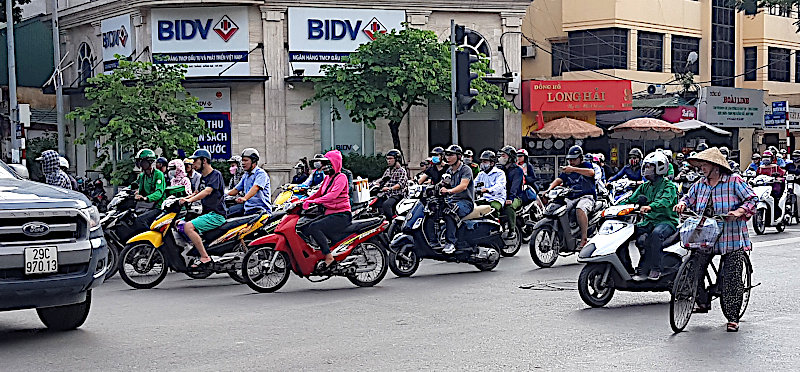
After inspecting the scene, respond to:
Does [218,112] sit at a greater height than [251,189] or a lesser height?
greater

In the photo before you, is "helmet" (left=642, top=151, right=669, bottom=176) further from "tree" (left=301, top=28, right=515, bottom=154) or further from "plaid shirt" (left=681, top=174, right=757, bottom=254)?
"tree" (left=301, top=28, right=515, bottom=154)

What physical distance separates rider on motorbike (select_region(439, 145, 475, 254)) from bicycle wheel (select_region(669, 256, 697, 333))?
498 centimetres

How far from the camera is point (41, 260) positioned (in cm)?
783

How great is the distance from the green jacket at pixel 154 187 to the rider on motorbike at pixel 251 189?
3.14ft

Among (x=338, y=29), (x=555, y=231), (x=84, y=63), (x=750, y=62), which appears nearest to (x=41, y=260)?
(x=555, y=231)

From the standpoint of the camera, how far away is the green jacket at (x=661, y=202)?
10.3 metres

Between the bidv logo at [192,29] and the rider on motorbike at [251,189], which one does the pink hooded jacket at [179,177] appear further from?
the bidv logo at [192,29]

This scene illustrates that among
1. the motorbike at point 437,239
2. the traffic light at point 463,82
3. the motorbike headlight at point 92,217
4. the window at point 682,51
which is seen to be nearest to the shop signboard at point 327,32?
the traffic light at point 463,82

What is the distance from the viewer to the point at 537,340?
8.30 m

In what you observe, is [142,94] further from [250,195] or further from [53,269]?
[53,269]

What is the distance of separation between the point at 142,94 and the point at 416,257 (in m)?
12.4

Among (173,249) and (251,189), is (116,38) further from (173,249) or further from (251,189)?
(173,249)

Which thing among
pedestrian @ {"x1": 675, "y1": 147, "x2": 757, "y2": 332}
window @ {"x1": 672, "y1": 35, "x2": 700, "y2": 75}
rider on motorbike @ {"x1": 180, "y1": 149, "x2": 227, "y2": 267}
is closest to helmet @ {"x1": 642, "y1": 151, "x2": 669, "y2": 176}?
pedestrian @ {"x1": 675, "y1": 147, "x2": 757, "y2": 332}

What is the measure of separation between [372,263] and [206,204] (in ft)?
6.97
